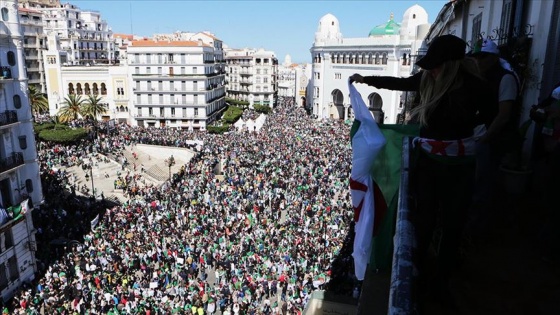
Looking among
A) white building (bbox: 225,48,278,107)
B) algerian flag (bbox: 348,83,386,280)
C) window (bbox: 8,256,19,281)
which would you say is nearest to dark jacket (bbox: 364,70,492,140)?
algerian flag (bbox: 348,83,386,280)

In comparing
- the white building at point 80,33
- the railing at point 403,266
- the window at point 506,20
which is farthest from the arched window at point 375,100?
the railing at point 403,266

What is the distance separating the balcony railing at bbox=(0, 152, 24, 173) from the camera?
2183 cm

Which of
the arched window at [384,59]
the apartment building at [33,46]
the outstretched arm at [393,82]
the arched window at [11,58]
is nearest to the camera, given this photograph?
the outstretched arm at [393,82]

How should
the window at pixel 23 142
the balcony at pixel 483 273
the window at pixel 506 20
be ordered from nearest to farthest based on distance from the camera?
the balcony at pixel 483 273, the window at pixel 506 20, the window at pixel 23 142

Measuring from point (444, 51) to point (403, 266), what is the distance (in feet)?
6.89

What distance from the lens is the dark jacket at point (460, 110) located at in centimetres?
394

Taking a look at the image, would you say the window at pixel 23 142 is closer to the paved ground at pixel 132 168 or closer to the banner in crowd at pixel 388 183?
the paved ground at pixel 132 168

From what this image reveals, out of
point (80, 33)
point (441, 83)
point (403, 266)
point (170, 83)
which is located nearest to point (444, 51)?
point (441, 83)

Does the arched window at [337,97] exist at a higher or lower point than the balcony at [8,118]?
lower

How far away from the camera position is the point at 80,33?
82.1 meters

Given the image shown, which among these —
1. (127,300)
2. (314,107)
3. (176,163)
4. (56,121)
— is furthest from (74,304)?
(314,107)

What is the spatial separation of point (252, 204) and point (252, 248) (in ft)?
21.9

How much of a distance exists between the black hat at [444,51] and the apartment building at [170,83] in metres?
59.0

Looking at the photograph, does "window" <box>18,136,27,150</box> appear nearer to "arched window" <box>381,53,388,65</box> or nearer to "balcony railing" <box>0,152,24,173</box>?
"balcony railing" <box>0,152,24,173</box>
